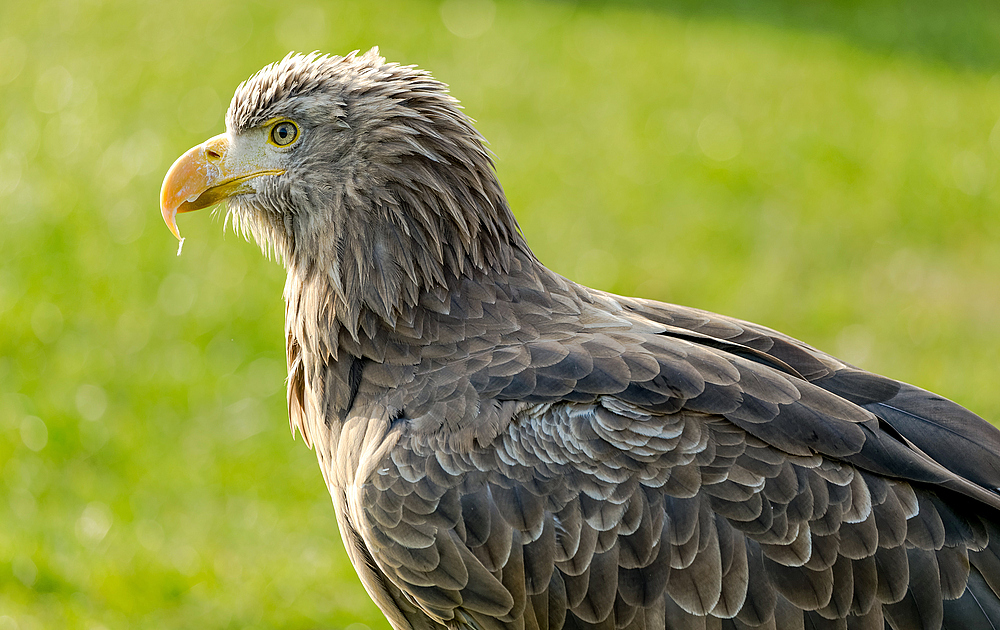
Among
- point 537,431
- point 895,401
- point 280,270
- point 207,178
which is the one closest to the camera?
point 537,431

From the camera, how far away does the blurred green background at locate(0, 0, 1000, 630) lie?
680 centimetres

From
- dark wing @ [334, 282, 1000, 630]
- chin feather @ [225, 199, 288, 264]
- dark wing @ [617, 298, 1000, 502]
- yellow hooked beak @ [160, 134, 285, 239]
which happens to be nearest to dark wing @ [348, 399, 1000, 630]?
dark wing @ [334, 282, 1000, 630]

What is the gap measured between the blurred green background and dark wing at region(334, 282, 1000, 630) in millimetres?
2839

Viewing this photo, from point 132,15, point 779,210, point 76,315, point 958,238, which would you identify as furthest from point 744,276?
point 132,15

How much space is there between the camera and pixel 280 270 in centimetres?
944

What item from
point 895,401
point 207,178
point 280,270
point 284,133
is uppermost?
point 284,133

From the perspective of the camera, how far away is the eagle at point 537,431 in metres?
3.50

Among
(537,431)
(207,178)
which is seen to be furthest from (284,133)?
(537,431)

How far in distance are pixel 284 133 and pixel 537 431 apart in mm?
1586

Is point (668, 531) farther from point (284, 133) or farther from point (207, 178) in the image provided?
point (207, 178)

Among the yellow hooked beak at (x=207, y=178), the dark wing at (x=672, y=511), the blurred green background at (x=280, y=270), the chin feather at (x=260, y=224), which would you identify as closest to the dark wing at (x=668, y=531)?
the dark wing at (x=672, y=511)

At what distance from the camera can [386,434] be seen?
3789 millimetres

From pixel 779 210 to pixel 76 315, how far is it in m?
7.14

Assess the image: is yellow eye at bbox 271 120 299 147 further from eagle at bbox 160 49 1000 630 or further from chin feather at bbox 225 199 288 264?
chin feather at bbox 225 199 288 264
